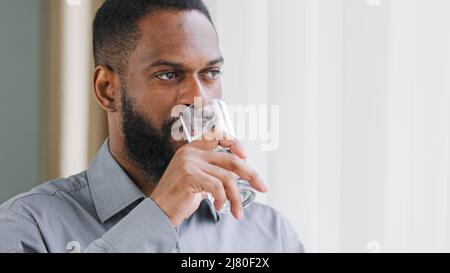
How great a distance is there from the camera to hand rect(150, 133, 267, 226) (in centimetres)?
71

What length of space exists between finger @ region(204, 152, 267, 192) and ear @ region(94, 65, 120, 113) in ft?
0.93

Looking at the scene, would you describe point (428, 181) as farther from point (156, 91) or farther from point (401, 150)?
point (156, 91)

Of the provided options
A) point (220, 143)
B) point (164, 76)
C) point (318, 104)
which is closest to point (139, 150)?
point (164, 76)

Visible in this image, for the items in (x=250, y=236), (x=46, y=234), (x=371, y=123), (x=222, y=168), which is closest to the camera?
(x=222, y=168)

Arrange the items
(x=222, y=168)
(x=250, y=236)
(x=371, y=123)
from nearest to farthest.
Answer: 1. (x=222, y=168)
2. (x=250, y=236)
3. (x=371, y=123)

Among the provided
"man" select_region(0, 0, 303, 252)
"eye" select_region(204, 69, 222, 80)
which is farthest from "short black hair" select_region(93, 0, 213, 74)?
"eye" select_region(204, 69, 222, 80)

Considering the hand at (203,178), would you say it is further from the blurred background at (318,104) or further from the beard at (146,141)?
the blurred background at (318,104)

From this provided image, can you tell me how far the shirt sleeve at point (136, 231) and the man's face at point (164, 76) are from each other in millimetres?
150

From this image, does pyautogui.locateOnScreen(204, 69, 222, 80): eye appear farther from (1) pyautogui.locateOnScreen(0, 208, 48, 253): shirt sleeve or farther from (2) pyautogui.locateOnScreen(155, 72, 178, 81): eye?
(1) pyautogui.locateOnScreen(0, 208, 48, 253): shirt sleeve

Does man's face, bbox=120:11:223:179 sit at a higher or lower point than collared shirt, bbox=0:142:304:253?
higher

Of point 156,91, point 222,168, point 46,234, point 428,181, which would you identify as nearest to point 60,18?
point 156,91

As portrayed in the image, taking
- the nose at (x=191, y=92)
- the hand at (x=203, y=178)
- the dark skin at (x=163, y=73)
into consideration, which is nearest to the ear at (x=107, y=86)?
the dark skin at (x=163, y=73)

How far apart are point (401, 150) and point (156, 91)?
0.44 metres
